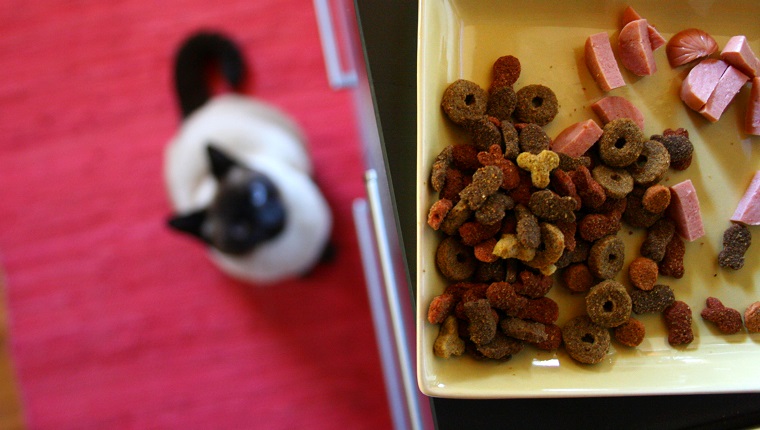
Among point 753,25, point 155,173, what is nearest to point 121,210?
point 155,173

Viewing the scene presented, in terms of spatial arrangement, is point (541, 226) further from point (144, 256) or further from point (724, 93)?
point (144, 256)

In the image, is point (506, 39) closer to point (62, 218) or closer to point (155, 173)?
point (155, 173)

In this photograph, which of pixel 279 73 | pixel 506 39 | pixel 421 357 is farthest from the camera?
pixel 279 73

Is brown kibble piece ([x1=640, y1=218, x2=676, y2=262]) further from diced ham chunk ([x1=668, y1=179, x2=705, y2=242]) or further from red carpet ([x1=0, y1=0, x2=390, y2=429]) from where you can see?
red carpet ([x1=0, y1=0, x2=390, y2=429])

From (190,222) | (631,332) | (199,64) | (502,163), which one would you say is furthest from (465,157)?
(199,64)

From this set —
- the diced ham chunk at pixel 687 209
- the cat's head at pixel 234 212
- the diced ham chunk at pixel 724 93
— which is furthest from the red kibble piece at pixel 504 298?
the cat's head at pixel 234 212
